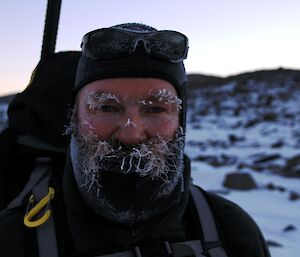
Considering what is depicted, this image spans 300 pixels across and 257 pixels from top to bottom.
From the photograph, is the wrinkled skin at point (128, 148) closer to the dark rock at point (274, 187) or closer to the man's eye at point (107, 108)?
the man's eye at point (107, 108)

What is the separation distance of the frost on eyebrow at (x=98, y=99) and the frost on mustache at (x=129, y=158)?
118 millimetres

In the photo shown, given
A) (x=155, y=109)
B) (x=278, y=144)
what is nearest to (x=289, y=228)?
(x=155, y=109)

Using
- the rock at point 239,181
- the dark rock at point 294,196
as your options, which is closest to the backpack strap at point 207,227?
the dark rock at point 294,196

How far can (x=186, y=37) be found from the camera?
1.96 m

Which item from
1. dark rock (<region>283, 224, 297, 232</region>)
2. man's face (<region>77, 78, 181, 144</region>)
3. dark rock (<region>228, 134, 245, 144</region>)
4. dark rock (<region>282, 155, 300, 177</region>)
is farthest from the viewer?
dark rock (<region>228, 134, 245, 144</region>)

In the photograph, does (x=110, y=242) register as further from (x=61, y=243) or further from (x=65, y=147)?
(x=65, y=147)

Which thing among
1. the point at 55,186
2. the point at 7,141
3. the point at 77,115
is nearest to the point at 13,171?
the point at 7,141

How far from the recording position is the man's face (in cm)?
164

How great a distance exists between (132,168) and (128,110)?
8.7 inches

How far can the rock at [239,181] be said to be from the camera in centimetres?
758

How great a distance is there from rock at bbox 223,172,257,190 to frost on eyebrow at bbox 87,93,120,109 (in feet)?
20.2

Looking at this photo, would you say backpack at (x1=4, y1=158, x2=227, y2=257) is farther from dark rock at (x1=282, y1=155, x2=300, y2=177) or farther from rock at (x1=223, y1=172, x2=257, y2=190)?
dark rock at (x1=282, y1=155, x2=300, y2=177)

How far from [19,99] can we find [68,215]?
0.83 meters

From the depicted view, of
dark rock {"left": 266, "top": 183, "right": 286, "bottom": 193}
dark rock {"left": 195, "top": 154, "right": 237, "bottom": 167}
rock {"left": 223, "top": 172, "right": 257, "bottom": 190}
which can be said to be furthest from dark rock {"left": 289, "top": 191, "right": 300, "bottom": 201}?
dark rock {"left": 195, "top": 154, "right": 237, "bottom": 167}
